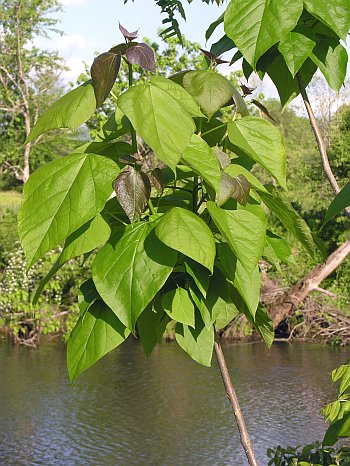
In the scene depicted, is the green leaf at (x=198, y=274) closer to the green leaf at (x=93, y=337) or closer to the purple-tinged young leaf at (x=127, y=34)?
the green leaf at (x=93, y=337)

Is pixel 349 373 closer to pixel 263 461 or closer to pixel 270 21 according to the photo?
pixel 270 21

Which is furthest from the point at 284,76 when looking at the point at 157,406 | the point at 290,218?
the point at 157,406

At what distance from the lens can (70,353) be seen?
68cm

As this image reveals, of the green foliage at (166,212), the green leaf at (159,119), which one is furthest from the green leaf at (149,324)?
the green leaf at (159,119)

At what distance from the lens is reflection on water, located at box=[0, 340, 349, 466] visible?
19.9 feet

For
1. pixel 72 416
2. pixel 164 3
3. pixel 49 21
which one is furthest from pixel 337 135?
pixel 164 3

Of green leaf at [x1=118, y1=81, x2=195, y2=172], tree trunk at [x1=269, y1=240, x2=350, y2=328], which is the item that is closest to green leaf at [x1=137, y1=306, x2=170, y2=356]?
green leaf at [x1=118, y1=81, x2=195, y2=172]

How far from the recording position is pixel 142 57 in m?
0.66

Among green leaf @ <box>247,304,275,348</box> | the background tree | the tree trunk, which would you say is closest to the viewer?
green leaf @ <box>247,304,275,348</box>

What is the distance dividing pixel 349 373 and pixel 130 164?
39cm

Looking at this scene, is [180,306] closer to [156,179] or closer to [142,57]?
[156,179]

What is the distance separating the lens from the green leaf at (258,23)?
2.02 ft

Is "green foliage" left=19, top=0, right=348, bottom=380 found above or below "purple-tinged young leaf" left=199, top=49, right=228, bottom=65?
below

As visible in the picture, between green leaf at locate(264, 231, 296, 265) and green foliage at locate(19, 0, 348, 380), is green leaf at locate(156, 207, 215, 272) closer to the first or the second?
green foliage at locate(19, 0, 348, 380)
